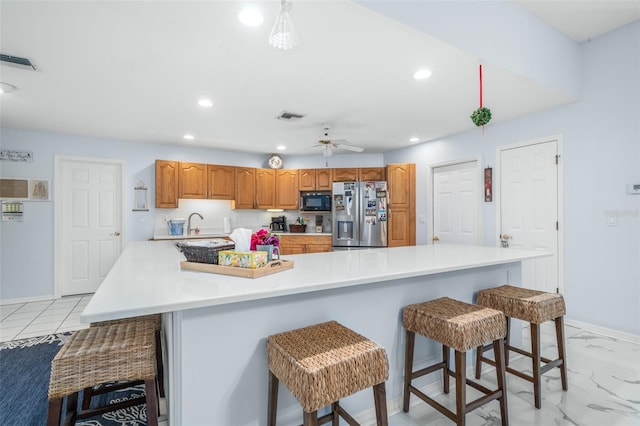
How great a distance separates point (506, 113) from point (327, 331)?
140 inches

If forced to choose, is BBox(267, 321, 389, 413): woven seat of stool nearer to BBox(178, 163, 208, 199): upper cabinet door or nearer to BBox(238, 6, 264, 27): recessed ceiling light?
BBox(238, 6, 264, 27): recessed ceiling light

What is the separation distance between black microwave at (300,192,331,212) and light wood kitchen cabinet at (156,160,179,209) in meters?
2.29

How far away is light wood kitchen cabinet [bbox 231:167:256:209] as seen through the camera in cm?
556

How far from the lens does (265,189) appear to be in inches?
230

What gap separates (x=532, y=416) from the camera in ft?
5.86

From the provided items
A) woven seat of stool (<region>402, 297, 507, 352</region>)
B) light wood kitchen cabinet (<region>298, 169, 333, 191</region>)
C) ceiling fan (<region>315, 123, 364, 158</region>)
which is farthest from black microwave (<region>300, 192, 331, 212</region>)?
woven seat of stool (<region>402, 297, 507, 352</region>)

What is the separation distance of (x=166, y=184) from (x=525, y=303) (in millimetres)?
4957

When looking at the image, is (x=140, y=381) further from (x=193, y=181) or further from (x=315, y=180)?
(x=315, y=180)

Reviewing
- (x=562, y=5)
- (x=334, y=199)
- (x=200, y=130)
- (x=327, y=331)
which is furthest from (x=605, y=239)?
(x=200, y=130)

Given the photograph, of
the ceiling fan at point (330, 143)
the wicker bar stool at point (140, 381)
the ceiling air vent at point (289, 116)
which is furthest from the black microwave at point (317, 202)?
the wicker bar stool at point (140, 381)

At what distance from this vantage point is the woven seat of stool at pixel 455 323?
1.53 metres

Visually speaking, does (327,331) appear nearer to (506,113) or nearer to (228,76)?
(228,76)

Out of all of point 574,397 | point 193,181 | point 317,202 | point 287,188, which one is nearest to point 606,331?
point 574,397

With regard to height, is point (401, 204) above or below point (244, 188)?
below
